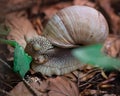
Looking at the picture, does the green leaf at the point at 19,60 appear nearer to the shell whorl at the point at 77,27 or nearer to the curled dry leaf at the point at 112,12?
the shell whorl at the point at 77,27

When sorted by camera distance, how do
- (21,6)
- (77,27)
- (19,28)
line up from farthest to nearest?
(21,6), (19,28), (77,27)

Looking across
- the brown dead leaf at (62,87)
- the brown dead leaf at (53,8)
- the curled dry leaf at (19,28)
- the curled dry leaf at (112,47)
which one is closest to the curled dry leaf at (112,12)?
the curled dry leaf at (112,47)

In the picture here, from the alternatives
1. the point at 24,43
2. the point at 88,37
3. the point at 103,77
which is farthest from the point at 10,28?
the point at 103,77

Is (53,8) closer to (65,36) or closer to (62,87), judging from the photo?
(65,36)

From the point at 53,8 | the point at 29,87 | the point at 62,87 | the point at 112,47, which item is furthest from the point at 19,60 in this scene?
the point at 53,8

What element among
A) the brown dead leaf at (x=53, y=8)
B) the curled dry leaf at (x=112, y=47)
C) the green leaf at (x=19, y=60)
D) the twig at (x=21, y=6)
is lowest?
the curled dry leaf at (x=112, y=47)

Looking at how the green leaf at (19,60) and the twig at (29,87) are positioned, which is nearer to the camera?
the twig at (29,87)

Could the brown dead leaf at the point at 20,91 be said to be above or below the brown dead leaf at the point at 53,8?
below
